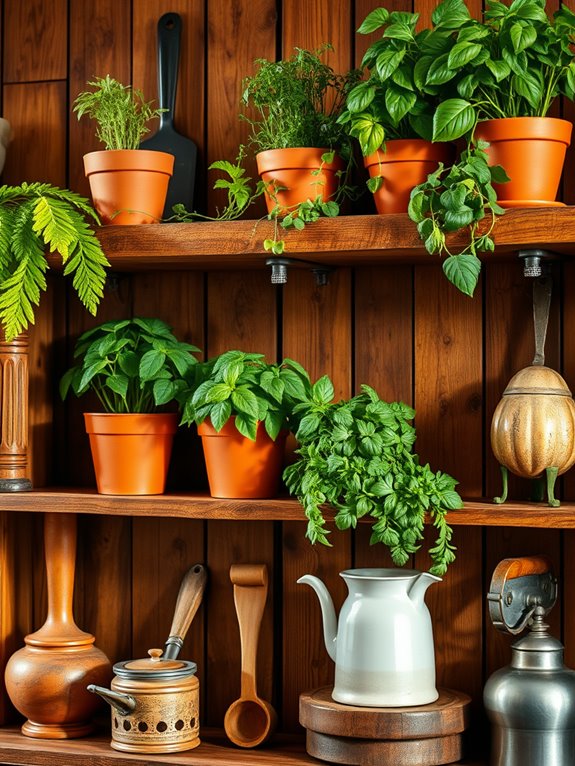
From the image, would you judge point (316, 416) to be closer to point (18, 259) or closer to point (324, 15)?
point (18, 259)

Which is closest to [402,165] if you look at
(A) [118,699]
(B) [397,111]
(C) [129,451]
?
(B) [397,111]

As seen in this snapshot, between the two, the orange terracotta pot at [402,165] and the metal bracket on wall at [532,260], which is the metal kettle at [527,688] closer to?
the metal bracket on wall at [532,260]

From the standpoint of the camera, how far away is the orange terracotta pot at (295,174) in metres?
2.01

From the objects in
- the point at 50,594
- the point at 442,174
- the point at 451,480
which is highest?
the point at 442,174

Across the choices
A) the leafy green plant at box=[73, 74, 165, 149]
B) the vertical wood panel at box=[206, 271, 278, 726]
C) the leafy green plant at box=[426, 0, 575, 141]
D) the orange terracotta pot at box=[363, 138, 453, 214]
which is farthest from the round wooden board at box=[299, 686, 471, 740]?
the leafy green plant at box=[73, 74, 165, 149]

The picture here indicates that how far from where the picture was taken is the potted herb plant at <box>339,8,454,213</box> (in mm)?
1904

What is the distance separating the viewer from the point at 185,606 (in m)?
2.17

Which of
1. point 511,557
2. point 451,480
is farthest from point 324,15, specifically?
point 511,557

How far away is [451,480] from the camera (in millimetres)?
1959

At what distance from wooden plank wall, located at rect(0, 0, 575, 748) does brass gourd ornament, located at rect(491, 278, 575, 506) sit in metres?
0.13

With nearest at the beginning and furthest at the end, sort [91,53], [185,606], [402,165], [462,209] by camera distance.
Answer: [462,209] < [402,165] < [185,606] < [91,53]

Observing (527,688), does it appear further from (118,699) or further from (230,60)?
(230,60)

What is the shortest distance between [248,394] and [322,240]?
285mm

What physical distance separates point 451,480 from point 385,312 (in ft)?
1.21
